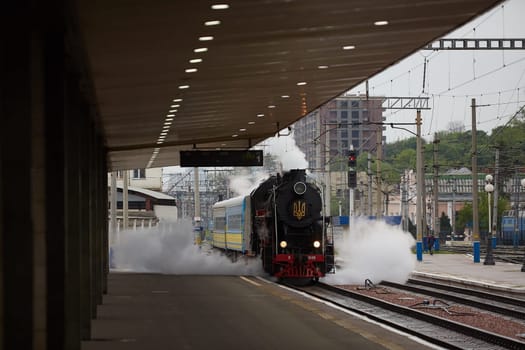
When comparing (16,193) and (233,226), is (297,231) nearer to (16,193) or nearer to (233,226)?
(233,226)

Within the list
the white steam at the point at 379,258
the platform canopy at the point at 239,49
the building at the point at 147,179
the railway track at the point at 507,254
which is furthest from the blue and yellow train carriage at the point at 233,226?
the building at the point at 147,179

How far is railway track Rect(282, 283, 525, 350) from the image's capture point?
15.2m


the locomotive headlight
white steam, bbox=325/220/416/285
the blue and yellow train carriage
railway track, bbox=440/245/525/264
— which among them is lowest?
railway track, bbox=440/245/525/264

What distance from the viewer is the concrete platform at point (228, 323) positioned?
46.4 ft

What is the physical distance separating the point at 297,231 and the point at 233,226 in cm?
774

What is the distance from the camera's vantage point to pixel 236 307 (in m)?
20.1

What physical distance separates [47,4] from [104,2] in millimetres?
690

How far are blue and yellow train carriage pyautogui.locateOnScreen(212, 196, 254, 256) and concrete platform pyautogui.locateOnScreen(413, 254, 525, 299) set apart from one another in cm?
629

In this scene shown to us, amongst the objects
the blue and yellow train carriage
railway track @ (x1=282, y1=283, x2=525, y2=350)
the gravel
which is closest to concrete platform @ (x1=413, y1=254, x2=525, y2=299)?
the gravel

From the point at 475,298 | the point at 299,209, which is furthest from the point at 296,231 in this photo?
the point at 475,298

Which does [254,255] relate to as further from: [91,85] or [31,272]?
[31,272]

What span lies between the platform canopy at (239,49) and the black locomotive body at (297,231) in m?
4.72

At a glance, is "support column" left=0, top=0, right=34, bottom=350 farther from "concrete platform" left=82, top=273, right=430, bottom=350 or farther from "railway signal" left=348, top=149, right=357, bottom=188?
"railway signal" left=348, top=149, right=357, bottom=188

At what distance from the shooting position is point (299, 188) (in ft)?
90.7
